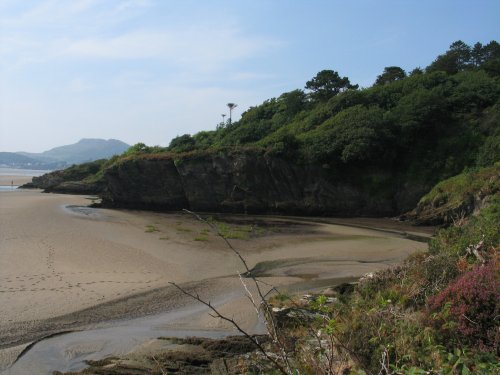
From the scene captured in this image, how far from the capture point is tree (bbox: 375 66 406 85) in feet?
189

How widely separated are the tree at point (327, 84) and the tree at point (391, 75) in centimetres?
546

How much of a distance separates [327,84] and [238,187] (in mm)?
22427

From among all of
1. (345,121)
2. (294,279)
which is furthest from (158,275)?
(345,121)

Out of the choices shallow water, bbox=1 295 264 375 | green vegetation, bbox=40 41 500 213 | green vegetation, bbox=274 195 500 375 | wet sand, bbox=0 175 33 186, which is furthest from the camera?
wet sand, bbox=0 175 33 186

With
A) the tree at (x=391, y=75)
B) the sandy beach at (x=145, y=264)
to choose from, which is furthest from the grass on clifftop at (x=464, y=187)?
the tree at (x=391, y=75)

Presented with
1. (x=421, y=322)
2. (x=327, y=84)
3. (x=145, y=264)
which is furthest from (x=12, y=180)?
(x=421, y=322)

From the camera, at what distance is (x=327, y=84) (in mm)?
55031

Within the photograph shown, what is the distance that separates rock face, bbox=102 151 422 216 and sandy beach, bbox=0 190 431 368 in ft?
23.1

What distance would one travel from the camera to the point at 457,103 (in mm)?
41156

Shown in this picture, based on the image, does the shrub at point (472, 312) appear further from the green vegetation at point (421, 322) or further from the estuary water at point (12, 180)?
the estuary water at point (12, 180)

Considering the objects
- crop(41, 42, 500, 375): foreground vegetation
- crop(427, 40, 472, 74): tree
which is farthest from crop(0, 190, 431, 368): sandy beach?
crop(427, 40, 472, 74): tree

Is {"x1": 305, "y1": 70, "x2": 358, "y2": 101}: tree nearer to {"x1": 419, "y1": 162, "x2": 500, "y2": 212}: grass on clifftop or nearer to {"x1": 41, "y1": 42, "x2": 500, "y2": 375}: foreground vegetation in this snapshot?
{"x1": 41, "y1": 42, "x2": 500, "y2": 375}: foreground vegetation

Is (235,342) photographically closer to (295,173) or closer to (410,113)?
(295,173)

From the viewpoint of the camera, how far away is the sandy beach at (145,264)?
11992 mm
